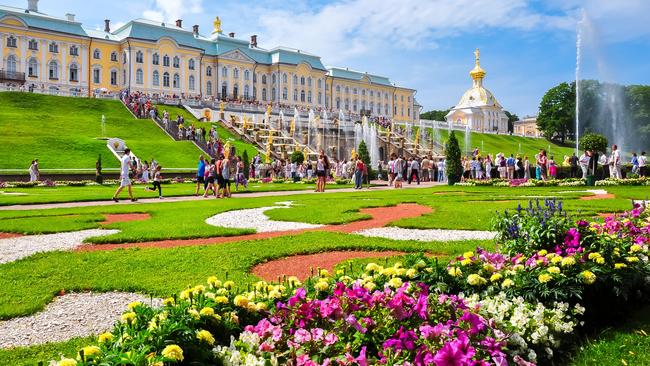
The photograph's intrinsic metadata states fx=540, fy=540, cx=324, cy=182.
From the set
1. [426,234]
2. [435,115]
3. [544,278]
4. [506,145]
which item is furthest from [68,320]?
[435,115]

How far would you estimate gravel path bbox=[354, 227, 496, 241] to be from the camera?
8781 millimetres

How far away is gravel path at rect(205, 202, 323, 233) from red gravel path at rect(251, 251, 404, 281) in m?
2.86

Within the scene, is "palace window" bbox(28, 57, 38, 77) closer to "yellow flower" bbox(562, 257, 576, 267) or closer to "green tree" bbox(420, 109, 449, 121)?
"yellow flower" bbox(562, 257, 576, 267)

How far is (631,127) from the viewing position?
258ft

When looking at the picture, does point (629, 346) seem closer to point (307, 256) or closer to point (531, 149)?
point (307, 256)

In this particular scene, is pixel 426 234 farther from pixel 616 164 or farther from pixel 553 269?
pixel 616 164

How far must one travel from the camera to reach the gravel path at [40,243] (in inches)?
→ 310

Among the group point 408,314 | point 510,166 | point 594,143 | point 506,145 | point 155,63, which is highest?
point 155,63

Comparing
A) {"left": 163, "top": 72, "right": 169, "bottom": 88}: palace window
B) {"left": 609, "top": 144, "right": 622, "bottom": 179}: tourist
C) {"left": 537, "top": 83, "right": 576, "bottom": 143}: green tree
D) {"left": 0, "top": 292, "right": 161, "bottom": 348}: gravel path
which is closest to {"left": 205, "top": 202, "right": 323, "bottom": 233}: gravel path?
{"left": 0, "top": 292, "right": 161, "bottom": 348}: gravel path

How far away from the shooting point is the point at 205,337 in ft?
10.0

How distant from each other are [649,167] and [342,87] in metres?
65.3

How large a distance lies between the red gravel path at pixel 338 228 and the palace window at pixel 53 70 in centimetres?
6295

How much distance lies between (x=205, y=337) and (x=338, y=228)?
729 centimetres

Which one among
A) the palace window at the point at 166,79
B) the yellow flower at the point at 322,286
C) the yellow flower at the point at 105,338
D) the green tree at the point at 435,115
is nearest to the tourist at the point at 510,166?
the yellow flower at the point at 322,286
